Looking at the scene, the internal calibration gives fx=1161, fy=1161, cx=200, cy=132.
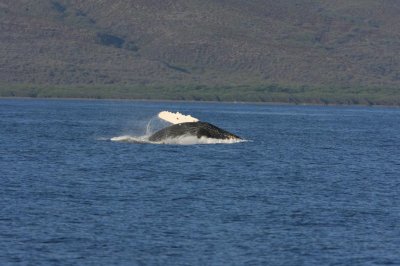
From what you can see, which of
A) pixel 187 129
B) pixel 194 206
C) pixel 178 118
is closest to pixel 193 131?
pixel 187 129

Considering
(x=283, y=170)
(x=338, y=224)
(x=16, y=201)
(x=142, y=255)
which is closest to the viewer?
(x=142, y=255)

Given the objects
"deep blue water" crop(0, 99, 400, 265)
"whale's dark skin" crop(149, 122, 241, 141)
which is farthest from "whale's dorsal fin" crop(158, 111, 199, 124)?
"deep blue water" crop(0, 99, 400, 265)

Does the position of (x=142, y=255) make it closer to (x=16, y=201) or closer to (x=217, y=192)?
(x=16, y=201)

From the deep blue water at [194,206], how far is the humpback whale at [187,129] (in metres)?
2.07

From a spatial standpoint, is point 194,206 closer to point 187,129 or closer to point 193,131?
point 193,131

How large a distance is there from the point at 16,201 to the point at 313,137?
66.2 m

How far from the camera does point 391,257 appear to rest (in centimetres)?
3862

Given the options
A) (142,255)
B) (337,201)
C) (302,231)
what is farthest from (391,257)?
(337,201)

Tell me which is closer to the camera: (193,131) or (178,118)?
(178,118)

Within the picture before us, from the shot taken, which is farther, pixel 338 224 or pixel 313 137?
pixel 313 137

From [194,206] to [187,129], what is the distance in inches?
1425

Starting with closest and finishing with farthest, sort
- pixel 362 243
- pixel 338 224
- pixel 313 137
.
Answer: pixel 362 243 < pixel 338 224 < pixel 313 137

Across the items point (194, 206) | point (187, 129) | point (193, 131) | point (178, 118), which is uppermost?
point (178, 118)

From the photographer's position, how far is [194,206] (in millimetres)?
48844
